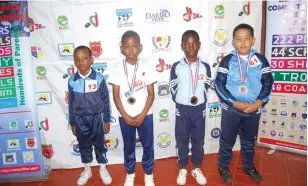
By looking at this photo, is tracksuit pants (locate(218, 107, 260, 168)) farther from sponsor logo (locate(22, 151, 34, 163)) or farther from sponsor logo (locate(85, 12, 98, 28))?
sponsor logo (locate(22, 151, 34, 163))

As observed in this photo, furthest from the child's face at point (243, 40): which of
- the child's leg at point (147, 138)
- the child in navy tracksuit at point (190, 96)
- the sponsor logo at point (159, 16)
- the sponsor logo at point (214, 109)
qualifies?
the child's leg at point (147, 138)

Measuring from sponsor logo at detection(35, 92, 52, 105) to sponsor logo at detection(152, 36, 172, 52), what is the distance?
1.55 m

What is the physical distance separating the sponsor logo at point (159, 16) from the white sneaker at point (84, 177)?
2.14 metres

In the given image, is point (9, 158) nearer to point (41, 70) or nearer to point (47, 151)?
point (47, 151)

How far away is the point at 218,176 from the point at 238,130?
669 millimetres

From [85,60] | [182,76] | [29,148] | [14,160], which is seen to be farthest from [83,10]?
[14,160]

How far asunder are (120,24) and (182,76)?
3.62 ft

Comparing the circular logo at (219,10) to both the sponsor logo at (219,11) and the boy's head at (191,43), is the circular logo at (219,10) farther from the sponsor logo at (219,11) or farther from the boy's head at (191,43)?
the boy's head at (191,43)

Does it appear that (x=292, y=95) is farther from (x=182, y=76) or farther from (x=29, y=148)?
(x=29, y=148)

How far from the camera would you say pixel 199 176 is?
3.45 metres

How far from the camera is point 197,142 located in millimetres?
3428

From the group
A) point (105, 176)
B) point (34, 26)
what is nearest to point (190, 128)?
point (105, 176)

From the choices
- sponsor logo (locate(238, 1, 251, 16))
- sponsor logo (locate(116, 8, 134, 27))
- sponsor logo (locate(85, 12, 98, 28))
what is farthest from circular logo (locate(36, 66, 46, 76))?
sponsor logo (locate(238, 1, 251, 16))

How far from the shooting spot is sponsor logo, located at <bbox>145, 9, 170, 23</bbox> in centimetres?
369
